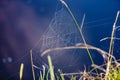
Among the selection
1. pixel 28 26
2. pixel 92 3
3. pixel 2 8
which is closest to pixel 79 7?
pixel 92 3

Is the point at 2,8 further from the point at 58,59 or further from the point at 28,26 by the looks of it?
the point at 58,59

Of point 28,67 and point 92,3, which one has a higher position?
point 92,3

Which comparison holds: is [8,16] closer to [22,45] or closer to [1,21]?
[1,21]

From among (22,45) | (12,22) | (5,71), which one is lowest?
(5,71)

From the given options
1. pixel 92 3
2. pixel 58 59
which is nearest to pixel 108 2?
pixel 92 3

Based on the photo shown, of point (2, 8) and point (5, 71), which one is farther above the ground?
point (2, 8)

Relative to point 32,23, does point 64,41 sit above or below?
below
